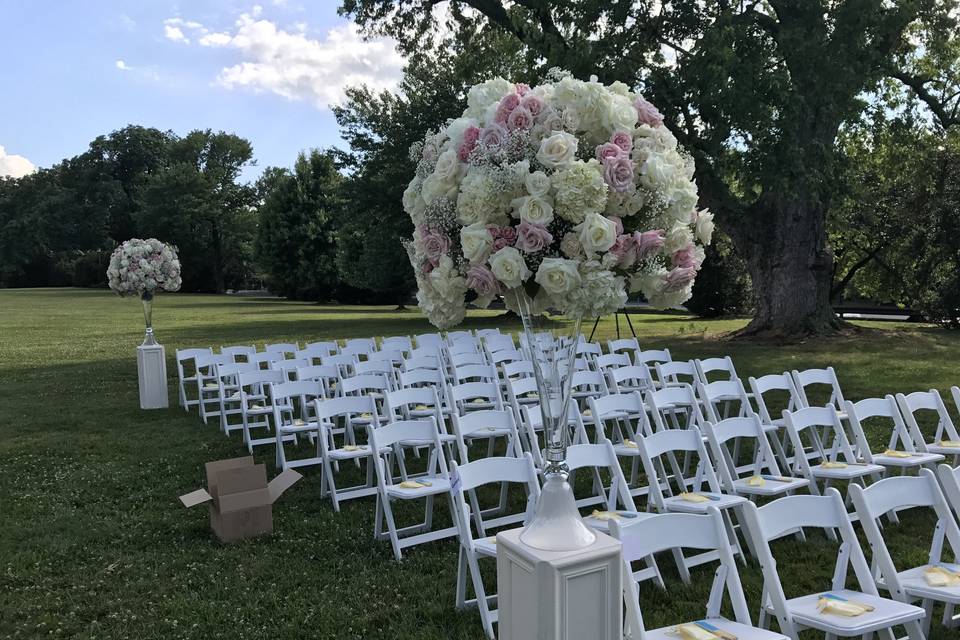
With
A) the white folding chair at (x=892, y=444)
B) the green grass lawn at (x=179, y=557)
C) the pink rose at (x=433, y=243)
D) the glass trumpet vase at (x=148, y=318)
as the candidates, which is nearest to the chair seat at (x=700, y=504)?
the green grass lawn at (x=179, y=557)

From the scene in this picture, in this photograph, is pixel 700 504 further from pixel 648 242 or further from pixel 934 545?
pixel 648 242

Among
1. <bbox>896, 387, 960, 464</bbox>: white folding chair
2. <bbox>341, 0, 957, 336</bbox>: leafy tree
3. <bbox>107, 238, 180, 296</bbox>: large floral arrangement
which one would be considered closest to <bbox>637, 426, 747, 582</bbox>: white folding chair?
<bbox>896, 387, 960, 464</bbox>: white folding chair

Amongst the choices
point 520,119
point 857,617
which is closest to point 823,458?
point 857,617

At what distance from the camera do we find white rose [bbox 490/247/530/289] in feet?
7.64

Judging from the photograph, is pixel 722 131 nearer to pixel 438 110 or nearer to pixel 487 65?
pixel 487 65

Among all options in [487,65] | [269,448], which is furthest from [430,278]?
[487,65]

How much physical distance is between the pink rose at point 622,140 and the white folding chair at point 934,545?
202 cm

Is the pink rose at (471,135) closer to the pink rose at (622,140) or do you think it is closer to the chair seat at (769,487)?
the pink rose at (622,140)

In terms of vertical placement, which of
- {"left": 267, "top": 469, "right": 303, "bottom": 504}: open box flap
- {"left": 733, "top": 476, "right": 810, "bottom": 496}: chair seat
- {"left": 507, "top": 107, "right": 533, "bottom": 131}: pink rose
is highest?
{"left": 507, "top": 107, "right": 533, "bottom": 131}: pink rose

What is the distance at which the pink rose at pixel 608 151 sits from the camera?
2.38 m

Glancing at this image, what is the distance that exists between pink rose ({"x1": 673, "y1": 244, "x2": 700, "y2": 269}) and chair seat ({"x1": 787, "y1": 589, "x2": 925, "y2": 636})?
1.52 meters

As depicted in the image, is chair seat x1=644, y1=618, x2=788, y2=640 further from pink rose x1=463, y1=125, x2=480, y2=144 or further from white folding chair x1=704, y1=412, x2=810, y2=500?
pink rose x1=463, y1=125, x2=480, y2=144

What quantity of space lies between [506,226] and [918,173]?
72.8 feet

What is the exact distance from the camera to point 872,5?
12.4 metres
